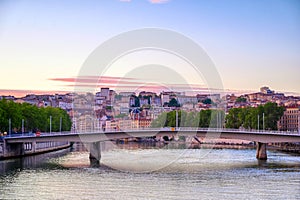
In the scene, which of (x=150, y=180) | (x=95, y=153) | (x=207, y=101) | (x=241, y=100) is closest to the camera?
(x=150, y=180)

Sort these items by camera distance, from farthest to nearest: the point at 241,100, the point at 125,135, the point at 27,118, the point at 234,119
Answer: the point at 241,100 < the point at 234,119 < the point at 27,118 < the point at 125,135

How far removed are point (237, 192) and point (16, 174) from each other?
40.5 ft

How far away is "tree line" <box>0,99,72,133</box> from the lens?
53.5 metres

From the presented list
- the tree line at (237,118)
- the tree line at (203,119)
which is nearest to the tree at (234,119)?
the tree line at (237,118)

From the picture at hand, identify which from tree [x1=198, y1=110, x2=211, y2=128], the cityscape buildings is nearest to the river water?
tree [x1=198, y1=110, x2=211, y2=128]

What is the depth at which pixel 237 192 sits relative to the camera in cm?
2786

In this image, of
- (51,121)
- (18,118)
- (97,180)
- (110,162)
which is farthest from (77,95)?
(97,180)

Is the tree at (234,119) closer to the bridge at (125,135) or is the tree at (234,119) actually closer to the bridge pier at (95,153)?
the bridge at (125,135)

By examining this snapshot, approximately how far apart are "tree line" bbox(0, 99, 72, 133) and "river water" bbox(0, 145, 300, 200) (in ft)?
33.4

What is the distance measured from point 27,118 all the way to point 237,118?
103 ft

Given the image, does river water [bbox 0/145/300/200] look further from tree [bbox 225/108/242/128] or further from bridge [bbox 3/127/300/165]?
tree [bbox 225/108/242/128]

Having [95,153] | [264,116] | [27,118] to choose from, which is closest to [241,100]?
[264,116]

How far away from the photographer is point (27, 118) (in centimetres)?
5984

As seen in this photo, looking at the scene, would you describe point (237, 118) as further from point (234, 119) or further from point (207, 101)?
point (207, 101)
